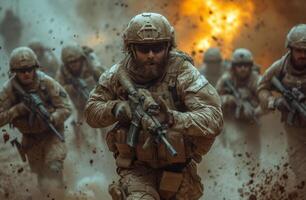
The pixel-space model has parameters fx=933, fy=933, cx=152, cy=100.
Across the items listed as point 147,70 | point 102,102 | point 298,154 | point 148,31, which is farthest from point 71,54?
point 148,31

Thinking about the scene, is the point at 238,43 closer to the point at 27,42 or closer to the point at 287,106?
the point at 27,42

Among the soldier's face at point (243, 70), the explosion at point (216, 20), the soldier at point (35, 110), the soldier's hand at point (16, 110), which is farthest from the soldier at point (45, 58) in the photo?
the soldier's hand at point (16, 110)

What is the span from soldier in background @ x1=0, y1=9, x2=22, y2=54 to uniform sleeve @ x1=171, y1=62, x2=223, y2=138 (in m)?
12.6

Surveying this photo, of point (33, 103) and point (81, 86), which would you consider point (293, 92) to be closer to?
point (33, 103)

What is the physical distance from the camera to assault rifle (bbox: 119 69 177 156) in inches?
336

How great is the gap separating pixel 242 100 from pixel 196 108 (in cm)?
783

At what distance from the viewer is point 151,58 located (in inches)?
350

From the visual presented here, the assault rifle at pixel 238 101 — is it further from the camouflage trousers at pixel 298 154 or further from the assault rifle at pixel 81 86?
the camouflage trousers at pixel 298 154

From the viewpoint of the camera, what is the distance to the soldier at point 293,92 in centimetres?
1191

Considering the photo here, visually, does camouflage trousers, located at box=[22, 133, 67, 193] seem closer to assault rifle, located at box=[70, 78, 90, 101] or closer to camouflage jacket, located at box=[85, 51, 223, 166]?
assault rifle, located at box=[70, 78, 90, 101]

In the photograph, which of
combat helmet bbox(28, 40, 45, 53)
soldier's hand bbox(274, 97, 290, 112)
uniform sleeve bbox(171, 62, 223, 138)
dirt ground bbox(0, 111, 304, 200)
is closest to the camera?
uniform sleeve bbox(171, 62, 223, 138)

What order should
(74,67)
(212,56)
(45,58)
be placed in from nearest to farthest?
1. (74,67)
2. (45,58)
3. (212,56)

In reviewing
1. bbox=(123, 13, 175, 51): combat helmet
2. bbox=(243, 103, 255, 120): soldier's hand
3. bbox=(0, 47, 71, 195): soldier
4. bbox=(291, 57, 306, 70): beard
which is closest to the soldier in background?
bbox=(243, 103, 255, 120): soldier's hand

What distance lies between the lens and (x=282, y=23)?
821 inches
